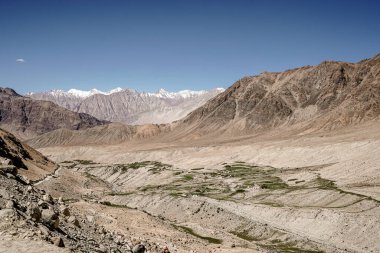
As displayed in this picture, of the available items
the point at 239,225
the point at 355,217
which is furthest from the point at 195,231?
the point at 355,217

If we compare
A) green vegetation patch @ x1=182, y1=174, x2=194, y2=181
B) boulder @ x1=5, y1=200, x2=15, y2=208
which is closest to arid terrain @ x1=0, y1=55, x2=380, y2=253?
boulder @ x1=5, y1=200, x2=15, y2=208

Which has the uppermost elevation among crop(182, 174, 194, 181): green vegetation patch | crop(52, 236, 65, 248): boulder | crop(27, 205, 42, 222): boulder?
crop(27, 205, 42, 222): boulder

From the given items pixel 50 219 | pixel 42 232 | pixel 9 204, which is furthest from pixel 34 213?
pixel 42 232

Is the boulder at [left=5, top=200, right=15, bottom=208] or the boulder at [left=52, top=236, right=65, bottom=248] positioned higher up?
the boulder at [left=5, top=200, right=15, bottom=208]

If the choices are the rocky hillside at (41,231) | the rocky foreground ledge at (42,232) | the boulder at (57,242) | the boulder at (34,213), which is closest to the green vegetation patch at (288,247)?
the rocky foreground ledge at (42,232)

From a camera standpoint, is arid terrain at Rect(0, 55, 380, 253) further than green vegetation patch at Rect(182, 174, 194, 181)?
No

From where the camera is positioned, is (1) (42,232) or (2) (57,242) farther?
(1) (42,232)

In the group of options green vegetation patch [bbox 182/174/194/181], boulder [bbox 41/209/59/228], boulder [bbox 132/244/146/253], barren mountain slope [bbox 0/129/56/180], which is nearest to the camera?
boulder [bbox 41/209/59/228]

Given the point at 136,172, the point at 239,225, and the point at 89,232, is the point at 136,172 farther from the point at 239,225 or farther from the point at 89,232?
the point at 89,232

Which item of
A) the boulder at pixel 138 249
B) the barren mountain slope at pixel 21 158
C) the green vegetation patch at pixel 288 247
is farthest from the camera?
the barren mountain slope at pixel 21 158

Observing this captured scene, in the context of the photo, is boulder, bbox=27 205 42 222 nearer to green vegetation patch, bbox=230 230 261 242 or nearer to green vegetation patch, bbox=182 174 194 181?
green vegetation patch, bbox=230 230 261 242

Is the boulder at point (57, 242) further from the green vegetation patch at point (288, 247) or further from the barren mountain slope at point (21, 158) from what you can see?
the barren mountain slope at point (21, 158)

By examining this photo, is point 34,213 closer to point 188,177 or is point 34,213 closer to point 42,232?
point 42,232
